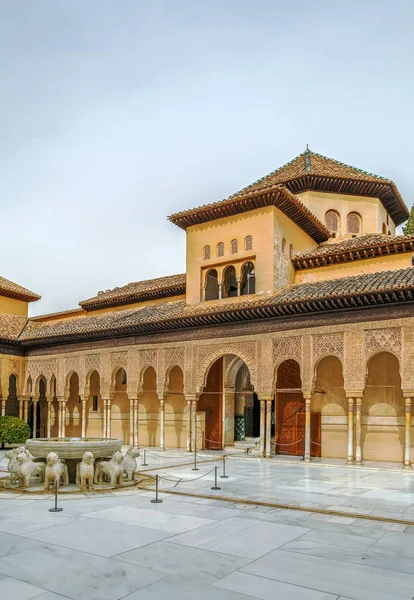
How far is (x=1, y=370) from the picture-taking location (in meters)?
24.3

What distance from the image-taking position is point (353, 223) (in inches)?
891

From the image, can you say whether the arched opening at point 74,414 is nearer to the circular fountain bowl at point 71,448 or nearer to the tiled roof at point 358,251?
the tiled roof at point 358,251

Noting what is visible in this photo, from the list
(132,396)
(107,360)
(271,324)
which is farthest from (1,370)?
(271,324)

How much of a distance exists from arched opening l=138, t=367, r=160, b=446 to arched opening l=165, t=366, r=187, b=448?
20.2 inches

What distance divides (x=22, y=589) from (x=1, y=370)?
20.7 meters

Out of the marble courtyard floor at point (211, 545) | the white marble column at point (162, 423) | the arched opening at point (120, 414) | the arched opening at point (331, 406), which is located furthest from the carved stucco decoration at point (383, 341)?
the arched opening at point (120, 414)

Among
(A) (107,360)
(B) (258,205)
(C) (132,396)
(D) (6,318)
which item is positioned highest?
(B) (258,205)

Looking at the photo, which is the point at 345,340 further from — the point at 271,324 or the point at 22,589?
the point at 22,589

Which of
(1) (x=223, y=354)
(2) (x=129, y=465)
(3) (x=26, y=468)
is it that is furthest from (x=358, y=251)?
(3) (x=26, y=468)

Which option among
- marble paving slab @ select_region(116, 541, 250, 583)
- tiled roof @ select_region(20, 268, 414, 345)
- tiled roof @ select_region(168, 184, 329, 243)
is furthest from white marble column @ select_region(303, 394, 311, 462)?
marble paving slab @ select_region(116, 541, 250, 583)

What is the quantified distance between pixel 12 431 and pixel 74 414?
Answer: 392 cm

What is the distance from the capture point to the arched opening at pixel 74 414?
24.8 m

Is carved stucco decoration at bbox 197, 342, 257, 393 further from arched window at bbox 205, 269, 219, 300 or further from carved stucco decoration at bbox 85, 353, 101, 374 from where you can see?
carved stucco decoration at bbox 85, 353, 101, 374

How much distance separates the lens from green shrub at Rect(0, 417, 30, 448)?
21.2 metres
